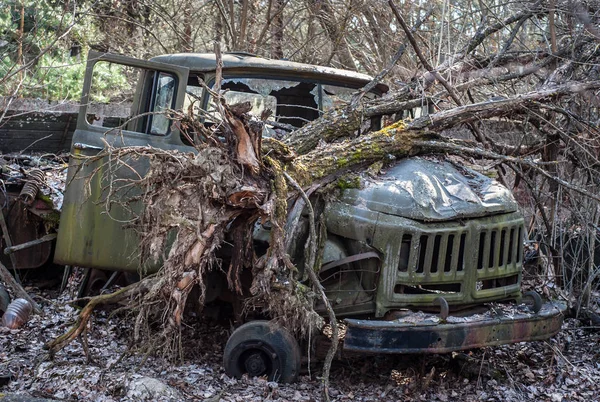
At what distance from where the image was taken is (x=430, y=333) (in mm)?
4785

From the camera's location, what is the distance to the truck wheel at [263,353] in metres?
5.08

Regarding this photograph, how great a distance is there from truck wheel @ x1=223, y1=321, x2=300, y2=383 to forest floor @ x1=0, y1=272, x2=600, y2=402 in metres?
0.09

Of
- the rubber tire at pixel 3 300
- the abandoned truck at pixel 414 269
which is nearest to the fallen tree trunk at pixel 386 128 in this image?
the abandoned truck at pixel 414 269

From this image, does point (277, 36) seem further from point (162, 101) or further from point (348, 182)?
point (348, 182)

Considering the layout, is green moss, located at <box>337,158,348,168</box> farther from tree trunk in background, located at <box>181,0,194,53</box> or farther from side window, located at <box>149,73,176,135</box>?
tree trunk in background, located at <box>181,0,194,53</box>

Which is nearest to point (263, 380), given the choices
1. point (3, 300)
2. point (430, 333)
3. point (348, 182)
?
point (430, 333)

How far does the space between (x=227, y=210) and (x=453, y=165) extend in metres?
1.85

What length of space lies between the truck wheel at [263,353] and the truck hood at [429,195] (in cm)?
105

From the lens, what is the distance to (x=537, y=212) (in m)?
7.01

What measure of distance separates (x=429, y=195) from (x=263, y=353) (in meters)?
1.57

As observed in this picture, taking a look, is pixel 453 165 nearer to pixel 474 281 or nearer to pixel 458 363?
pixel 474 281

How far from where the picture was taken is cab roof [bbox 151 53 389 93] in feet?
20.3

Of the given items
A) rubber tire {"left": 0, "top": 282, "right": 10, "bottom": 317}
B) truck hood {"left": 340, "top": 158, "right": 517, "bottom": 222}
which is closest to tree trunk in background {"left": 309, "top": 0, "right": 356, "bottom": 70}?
truck hood {"left": 340, "top": 158, "right": 517, "bottom": 222}

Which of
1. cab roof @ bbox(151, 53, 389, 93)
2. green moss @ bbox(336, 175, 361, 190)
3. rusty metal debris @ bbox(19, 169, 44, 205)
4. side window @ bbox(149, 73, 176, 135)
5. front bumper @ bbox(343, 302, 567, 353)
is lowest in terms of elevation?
front bumper @ bbox(343, 302, 567, 353)
